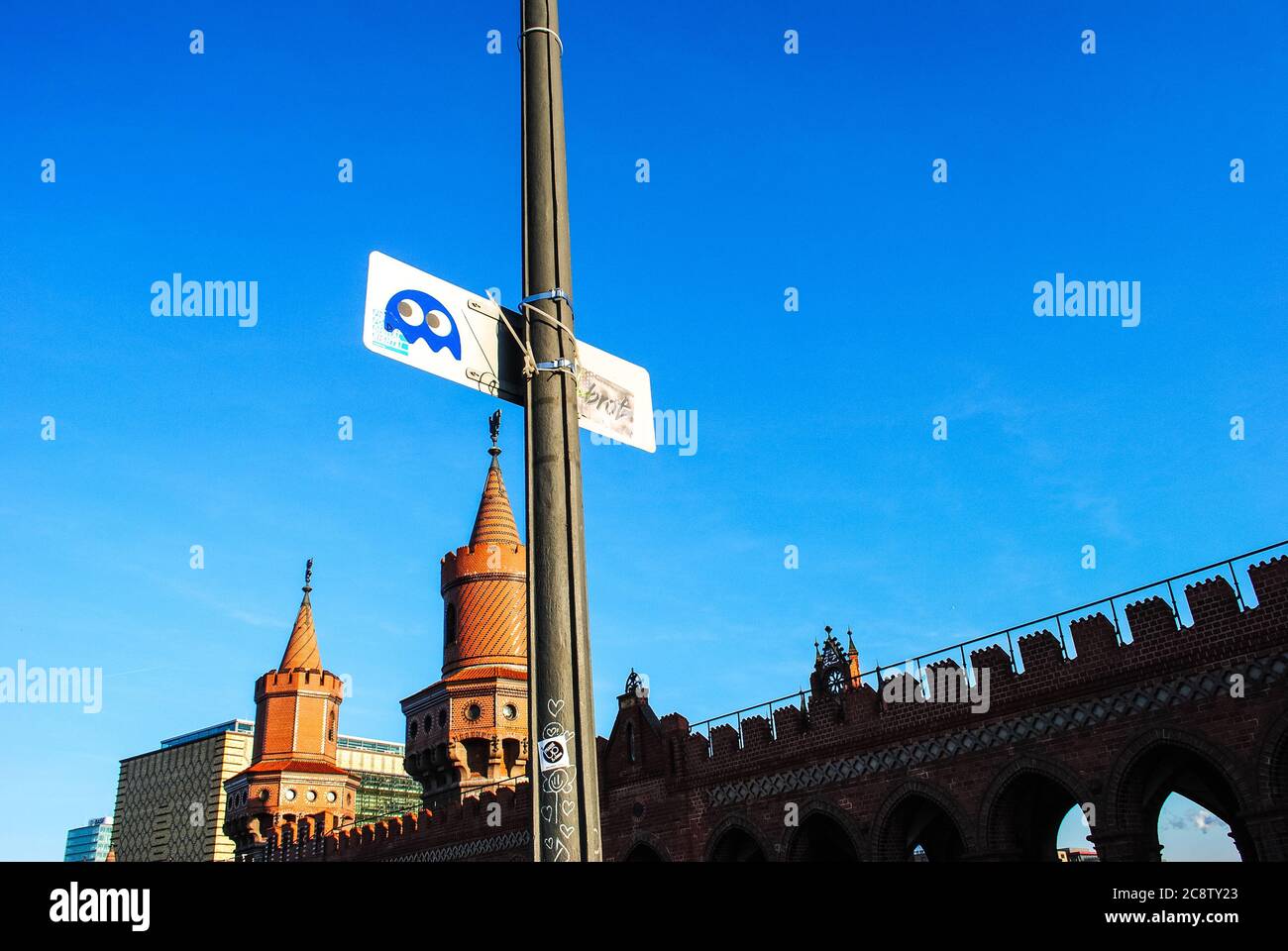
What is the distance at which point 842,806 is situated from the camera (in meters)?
19.8

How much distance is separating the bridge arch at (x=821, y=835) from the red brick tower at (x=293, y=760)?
2517 cm

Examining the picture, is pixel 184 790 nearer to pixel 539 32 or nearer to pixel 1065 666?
pixel 1065 666

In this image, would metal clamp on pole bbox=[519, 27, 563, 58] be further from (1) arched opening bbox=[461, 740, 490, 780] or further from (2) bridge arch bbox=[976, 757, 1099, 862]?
(1) arched opening bbox=[461, 740, 490, 780]

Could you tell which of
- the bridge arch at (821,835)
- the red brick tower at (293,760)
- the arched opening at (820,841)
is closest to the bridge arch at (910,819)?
the bridge arch at (821,835)

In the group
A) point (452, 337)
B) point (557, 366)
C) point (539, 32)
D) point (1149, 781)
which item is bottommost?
point (1149, 781)

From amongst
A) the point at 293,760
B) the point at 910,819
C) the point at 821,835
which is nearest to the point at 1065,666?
the point at 910,819

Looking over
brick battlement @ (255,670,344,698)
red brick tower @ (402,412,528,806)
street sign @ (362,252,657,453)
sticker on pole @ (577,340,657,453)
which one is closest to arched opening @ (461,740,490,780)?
red brick tower @ (402,412,528,806)

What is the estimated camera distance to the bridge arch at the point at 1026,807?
16839 mm

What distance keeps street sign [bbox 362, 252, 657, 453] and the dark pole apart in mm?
141

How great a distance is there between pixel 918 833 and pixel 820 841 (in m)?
1.98

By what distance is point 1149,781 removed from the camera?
56.4ft
